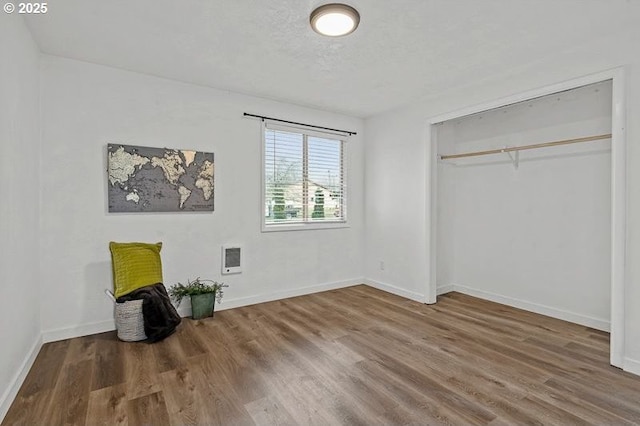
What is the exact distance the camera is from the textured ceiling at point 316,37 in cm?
213

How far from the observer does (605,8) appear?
215cm

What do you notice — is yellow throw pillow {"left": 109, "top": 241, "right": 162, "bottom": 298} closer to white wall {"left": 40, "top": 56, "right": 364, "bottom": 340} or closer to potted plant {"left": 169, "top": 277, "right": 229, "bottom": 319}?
white wall {"left": 40, "top": 56, "right": 364, "bottom": 340}

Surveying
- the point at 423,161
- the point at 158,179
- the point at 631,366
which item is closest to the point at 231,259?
the point at 158,179

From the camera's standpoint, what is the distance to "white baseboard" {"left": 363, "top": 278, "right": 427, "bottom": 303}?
4.02 m

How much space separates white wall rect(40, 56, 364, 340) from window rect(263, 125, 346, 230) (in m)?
0.17

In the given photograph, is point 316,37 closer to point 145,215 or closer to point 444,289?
point 145,215

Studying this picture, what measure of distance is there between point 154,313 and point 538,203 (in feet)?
13.5

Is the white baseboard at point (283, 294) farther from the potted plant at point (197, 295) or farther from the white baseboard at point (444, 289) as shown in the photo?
the white baseboard at point (444, 289)

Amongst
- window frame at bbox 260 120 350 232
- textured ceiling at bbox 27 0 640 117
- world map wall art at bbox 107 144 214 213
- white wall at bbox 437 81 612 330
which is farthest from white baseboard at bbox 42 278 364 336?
textured ceiling at bbox 27 0 640 117

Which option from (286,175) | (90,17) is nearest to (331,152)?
(286,175)

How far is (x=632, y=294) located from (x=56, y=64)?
502 cm

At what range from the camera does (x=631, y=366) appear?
2334mm

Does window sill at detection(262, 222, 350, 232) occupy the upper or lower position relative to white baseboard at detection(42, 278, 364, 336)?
upper

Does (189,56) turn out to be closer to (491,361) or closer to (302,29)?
(302,29)
